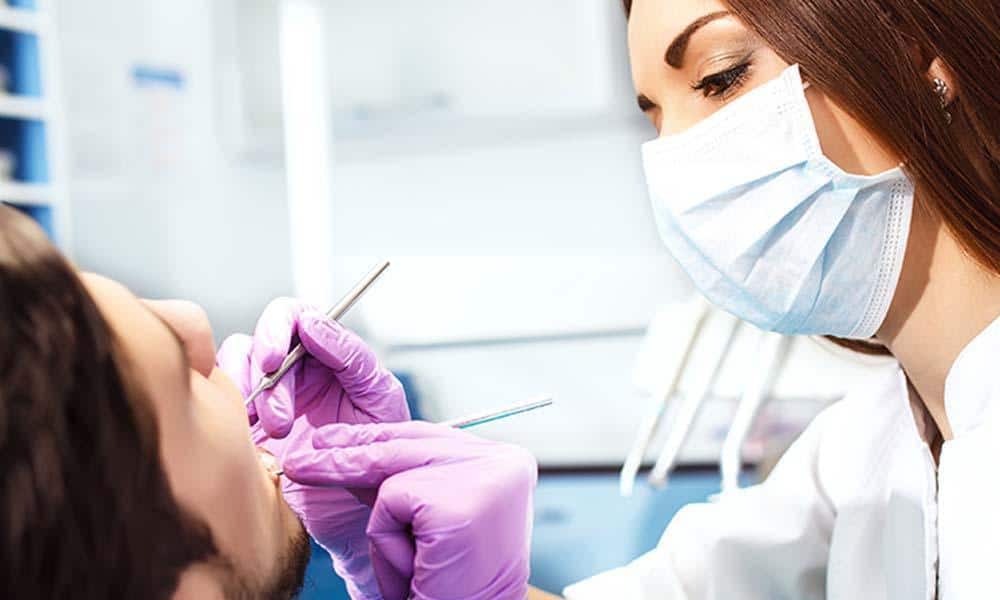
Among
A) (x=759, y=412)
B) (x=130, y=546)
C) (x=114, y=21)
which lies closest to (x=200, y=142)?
(x=114, y=21)

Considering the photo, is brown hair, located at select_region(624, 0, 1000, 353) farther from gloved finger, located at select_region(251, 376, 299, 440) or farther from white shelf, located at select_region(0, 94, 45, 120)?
white shelf, located at select_region(0, 94, 45, 120)

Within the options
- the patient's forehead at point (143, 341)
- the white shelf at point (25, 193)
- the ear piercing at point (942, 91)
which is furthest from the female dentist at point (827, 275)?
the white shelf at point (25, 193)

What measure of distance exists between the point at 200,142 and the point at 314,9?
49 cm

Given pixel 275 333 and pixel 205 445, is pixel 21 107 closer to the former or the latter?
pixel 275 333

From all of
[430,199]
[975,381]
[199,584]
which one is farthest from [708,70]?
[430,199]

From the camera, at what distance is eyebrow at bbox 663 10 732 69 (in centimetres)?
126

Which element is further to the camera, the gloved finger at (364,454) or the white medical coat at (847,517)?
the white medical coat at (847,517)

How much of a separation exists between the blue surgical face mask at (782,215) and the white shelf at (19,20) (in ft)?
6.46

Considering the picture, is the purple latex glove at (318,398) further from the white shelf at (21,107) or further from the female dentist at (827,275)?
the white shelf at (21,107)

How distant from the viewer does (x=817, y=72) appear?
3.97 ft

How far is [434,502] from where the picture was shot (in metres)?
1.00

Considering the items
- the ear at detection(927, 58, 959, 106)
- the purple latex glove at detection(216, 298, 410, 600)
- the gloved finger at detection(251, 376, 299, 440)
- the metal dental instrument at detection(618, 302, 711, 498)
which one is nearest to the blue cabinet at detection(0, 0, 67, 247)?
the metal dental instrument at detection(618, 302, 711, 498)

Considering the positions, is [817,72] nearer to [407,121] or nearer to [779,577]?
[779,577]

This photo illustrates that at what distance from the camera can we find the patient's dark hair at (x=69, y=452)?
0.68 meters
